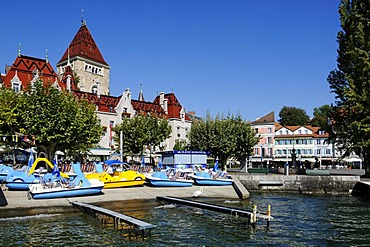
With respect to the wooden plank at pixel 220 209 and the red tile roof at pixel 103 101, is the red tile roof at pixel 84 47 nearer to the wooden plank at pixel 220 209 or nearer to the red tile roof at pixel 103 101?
the red tile roof at pixel 103 101

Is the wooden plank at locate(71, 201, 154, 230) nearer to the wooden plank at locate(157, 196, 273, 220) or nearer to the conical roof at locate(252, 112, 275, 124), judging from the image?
the wooden plank at locate(157, 196, 273, 220)

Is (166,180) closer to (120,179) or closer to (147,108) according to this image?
(120,179)

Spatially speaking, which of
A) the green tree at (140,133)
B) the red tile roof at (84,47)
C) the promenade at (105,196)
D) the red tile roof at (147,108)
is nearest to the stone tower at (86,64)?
the red tile roof at (84,47)

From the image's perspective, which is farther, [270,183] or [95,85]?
[95,85]

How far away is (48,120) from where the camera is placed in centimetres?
3619

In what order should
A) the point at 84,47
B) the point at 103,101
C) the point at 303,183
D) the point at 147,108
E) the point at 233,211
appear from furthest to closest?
1. the point at 84,47
2. the point at 147,108
3. the point at 103,101
4. the point at 303,183
5. the point at 233,211

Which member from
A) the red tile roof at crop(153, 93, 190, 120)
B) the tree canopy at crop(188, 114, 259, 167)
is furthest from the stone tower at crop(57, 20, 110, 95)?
the tree canopy at crop(188, 114, 259, 167)

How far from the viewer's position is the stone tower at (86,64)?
73.9 metres

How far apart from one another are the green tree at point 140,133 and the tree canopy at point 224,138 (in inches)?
213

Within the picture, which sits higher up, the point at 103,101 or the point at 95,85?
the point at 95,85

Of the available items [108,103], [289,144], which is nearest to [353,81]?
[108,103]

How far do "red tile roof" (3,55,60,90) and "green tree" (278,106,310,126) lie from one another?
234ft

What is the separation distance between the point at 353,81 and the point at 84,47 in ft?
177

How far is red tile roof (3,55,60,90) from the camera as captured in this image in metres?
55.8
